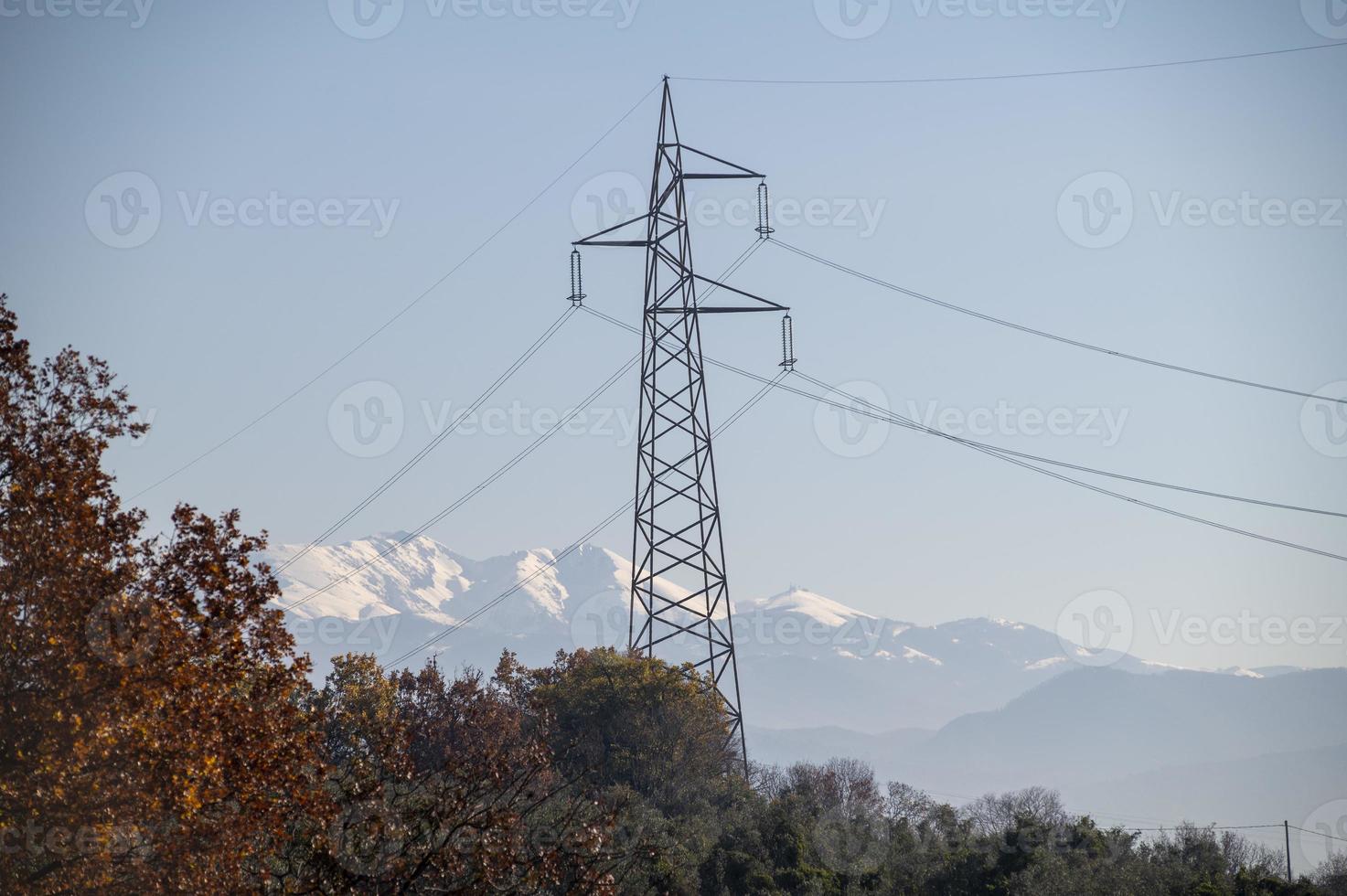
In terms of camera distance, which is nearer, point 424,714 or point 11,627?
point 11,627

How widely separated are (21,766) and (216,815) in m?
2.74

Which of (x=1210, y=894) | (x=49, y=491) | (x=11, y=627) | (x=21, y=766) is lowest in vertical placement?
(x=1210, y=894)

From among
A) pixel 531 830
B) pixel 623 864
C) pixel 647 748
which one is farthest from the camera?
pixel 647 748

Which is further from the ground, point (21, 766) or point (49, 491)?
point (49, 491)

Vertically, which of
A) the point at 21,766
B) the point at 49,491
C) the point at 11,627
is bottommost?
the point at 21,766

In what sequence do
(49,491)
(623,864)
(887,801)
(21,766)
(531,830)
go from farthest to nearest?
1. (887,801)
2. (623,864)
3. (531,830)
4. (49,491)
5. (21,766)

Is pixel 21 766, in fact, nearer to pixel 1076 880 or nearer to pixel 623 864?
pixel 623 864

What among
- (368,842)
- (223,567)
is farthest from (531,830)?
(223,567)

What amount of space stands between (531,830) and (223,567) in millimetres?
19329

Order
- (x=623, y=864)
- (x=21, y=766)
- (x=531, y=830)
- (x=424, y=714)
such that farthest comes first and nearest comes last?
(x=424, y=714)
(x=623, y=864)
(x=531, y=830)
(x=21, y=766)

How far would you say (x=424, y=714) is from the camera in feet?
220

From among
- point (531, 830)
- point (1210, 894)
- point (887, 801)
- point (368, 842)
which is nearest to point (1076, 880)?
point (1210, 894)

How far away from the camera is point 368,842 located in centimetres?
2706

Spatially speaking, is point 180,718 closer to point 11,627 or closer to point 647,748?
point 11,627
